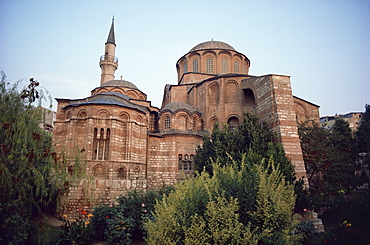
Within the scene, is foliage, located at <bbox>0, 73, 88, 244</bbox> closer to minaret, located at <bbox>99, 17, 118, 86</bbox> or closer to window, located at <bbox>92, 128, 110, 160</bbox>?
window, located at <bbox>92, 128, 110, 160</bbox>

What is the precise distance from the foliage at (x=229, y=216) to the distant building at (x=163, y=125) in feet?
23.4

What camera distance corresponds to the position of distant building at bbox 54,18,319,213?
14070 mm

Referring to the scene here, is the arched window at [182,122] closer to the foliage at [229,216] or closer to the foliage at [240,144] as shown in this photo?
the foliage at [240,144]

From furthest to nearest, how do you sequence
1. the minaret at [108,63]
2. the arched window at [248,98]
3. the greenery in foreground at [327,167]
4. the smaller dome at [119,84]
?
the minaret at [108,63]
the smaller dome at [119,84]
the arched window at [248,98]
the greenery in foreground at [327,167]

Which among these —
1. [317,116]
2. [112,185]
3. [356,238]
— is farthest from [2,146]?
[317,116]

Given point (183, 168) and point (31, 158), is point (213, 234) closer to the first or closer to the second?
point (31, 158)

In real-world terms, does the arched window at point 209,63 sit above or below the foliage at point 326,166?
above

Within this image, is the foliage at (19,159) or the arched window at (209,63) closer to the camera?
the foliage at (19,159)

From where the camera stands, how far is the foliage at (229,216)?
5531 millimetres

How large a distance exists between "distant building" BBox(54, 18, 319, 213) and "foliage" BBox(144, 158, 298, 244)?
713cm

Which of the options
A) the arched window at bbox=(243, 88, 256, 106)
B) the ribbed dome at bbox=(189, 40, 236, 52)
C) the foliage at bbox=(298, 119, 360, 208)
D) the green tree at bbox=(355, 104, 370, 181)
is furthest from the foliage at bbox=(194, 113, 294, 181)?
the ribbed dome at bbox=(189, 40, 236, 52)

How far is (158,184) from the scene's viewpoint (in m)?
16.4

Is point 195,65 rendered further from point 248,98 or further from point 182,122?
point 182,122

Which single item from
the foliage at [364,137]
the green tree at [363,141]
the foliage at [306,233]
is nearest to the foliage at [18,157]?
the foliage at [306,233]
